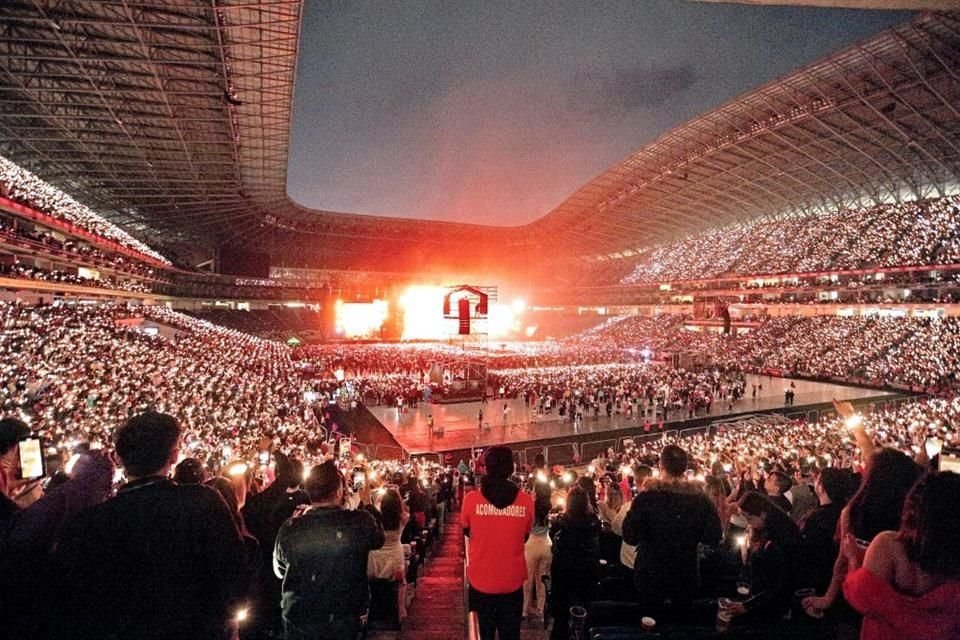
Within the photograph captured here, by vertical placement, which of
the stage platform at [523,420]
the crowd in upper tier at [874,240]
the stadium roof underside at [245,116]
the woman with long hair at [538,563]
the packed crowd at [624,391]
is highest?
the stadium roof underside at [245,116]

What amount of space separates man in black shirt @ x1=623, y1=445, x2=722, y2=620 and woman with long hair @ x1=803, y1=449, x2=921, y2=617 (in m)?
0.64

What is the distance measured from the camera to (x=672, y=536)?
3.24 meters

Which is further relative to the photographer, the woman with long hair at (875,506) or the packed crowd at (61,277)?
the packed crowd at (61,277)

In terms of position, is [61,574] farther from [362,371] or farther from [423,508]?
[362,371]

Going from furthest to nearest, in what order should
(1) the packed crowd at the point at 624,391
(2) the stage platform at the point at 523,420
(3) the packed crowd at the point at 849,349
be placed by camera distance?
(3) the packed crowd at the point at 849,349
(1) the packed crowd at the point at 624,391
(2) the stage platform at the point at 523,420

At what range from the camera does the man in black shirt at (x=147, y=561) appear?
2.02 meters

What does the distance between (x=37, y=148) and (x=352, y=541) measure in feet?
136

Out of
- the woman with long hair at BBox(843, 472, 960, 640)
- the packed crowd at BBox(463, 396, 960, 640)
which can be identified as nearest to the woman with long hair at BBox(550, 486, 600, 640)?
the packed crowd at BBox(463, 396, 960, 640)

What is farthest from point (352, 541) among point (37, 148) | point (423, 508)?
point (37, 148)

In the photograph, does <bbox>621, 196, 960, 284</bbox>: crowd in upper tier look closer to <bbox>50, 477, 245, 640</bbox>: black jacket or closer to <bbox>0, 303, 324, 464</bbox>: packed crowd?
<bbox>0, 303, 324, 464</bbox>: packed crowd

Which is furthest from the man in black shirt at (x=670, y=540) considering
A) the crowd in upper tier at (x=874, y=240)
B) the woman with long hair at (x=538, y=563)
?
the crowd in upper tier at (x=874, y=240)

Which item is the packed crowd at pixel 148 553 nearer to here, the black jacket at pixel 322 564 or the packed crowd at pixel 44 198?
the black jacket at pixel 322 564

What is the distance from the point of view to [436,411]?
2572 cm

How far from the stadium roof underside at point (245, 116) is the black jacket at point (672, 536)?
72.7ft
